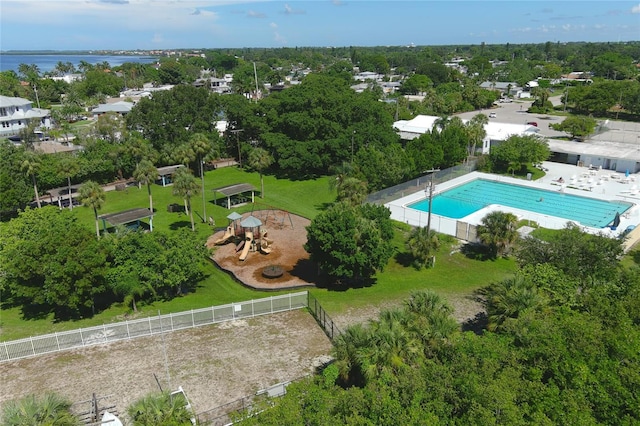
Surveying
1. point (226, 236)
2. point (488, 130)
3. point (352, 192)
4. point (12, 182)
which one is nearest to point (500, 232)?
point (352, 192)

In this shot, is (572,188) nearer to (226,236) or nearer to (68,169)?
(226,236)

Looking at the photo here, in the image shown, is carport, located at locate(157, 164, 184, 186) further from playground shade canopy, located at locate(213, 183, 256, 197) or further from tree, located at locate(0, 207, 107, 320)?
tree, located at locate(0, 207, 107, 320)

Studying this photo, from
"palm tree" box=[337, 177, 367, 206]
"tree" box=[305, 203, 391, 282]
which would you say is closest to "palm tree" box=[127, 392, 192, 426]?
"tree" box=[305, 203, 391, 282]

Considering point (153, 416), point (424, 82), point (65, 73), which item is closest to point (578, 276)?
point (153, 416)

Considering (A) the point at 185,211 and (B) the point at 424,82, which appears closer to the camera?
(A) the point at 185,211

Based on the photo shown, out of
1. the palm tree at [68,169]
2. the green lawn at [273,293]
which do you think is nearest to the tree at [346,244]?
the green lawn at [273,293]

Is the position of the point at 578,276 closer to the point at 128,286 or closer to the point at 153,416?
the point at 153,416
